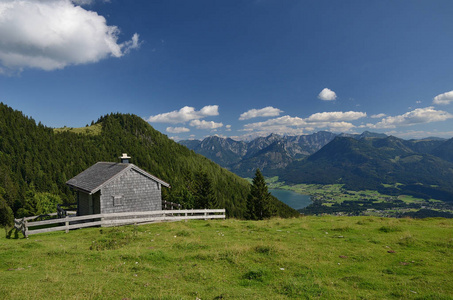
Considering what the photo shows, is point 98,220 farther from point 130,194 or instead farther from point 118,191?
point 130,194

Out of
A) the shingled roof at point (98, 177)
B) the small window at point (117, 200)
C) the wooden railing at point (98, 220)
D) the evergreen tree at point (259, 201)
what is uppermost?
the shingled roof at point (98, 177)

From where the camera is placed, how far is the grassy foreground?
8.10 metres

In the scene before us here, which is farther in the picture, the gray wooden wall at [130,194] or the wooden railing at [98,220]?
the gray wooden wall at [130,194]

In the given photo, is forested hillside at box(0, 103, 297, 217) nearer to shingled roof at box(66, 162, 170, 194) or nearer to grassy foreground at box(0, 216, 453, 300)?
shingled roof at box(66, 162, 170, 194)

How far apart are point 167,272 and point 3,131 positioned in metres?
208

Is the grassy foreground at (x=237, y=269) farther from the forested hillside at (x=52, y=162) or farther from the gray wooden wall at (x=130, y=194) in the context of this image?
the forested hillside at (x=52, y=162)

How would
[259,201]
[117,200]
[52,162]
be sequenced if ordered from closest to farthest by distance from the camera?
1. [117,200]
2. [259,201]
3. [52,162]

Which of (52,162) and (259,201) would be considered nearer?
(259,201)

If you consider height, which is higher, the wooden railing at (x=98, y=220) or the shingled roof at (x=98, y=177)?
the shingled roof at (x=98, y=177)

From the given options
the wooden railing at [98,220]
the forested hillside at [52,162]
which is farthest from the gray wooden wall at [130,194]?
the forested hillside at [52,162]

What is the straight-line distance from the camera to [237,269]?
10750 millimetres

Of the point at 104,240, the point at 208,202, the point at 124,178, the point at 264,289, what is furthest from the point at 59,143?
the point at 264,289

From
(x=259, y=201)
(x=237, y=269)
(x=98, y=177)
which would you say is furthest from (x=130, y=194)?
(x=259, y=201)

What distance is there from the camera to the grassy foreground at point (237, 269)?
8.10 m
